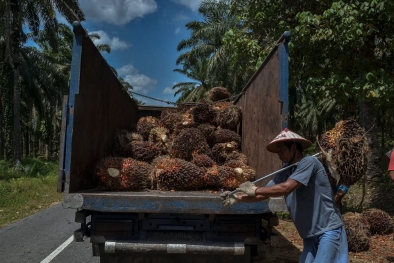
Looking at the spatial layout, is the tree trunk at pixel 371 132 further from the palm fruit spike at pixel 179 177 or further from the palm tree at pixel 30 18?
the palm tree at pixel 30 18

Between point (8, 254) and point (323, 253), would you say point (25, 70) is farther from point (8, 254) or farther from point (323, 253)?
point (323, 253)

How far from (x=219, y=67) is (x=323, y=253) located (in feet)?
78.5

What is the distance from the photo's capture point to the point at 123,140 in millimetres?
6156

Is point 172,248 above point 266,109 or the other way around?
the other way around

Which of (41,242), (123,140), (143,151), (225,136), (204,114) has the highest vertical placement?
(204,114)

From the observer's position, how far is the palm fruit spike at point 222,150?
593 centimetres

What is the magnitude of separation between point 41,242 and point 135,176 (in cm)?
319

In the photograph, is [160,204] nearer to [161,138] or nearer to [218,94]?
[161,138]

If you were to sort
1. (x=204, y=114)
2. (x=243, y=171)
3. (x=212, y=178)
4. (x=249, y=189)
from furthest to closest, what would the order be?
(x=204, y=114), (x=243, y=171), (x=212, y=178), (x=249, y=189)

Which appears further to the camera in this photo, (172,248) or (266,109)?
(266,109)

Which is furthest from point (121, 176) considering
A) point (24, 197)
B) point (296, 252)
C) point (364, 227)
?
point (24, 197)

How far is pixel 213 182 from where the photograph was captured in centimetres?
482

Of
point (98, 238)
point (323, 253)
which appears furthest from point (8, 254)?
point (323, 253)

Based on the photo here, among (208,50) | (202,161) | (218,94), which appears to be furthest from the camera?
(208,50)
